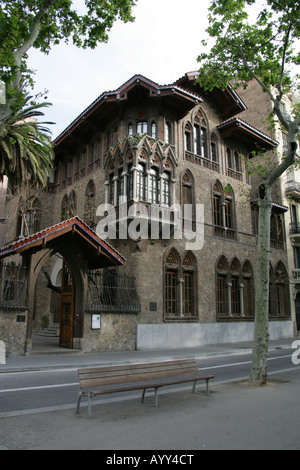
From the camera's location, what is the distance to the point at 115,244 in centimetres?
2112

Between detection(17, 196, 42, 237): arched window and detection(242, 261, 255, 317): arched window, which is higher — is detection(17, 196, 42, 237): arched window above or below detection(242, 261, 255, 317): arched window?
above

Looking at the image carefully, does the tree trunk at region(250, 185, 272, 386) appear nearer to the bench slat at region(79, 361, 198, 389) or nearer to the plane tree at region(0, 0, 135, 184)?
the bench slat at region(79, 361, 198, 389)

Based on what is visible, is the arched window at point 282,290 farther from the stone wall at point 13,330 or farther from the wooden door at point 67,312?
the stone wall at point 13,330

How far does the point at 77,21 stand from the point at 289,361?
1505cm

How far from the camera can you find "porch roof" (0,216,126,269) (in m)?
14.9

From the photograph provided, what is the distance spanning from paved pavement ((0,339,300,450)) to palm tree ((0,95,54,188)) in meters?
12.0

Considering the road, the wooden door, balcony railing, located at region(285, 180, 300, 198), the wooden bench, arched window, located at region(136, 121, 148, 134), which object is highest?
arched window, located at region(136, 121, 148, 134)

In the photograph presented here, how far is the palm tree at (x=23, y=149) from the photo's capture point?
1579 cm

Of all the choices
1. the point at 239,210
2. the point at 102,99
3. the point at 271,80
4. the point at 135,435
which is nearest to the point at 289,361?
the point at 271,80

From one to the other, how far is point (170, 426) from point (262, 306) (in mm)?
5029

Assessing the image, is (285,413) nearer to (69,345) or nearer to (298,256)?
(69,345)

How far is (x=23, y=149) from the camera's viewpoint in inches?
646

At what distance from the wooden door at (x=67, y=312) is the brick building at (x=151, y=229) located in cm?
9

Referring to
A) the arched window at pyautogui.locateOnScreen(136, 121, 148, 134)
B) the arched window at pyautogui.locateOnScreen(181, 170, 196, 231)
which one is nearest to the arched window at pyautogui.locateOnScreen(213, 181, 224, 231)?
the arched window at pyautogui.locateOnScreen(181, 170, 196, 231)
